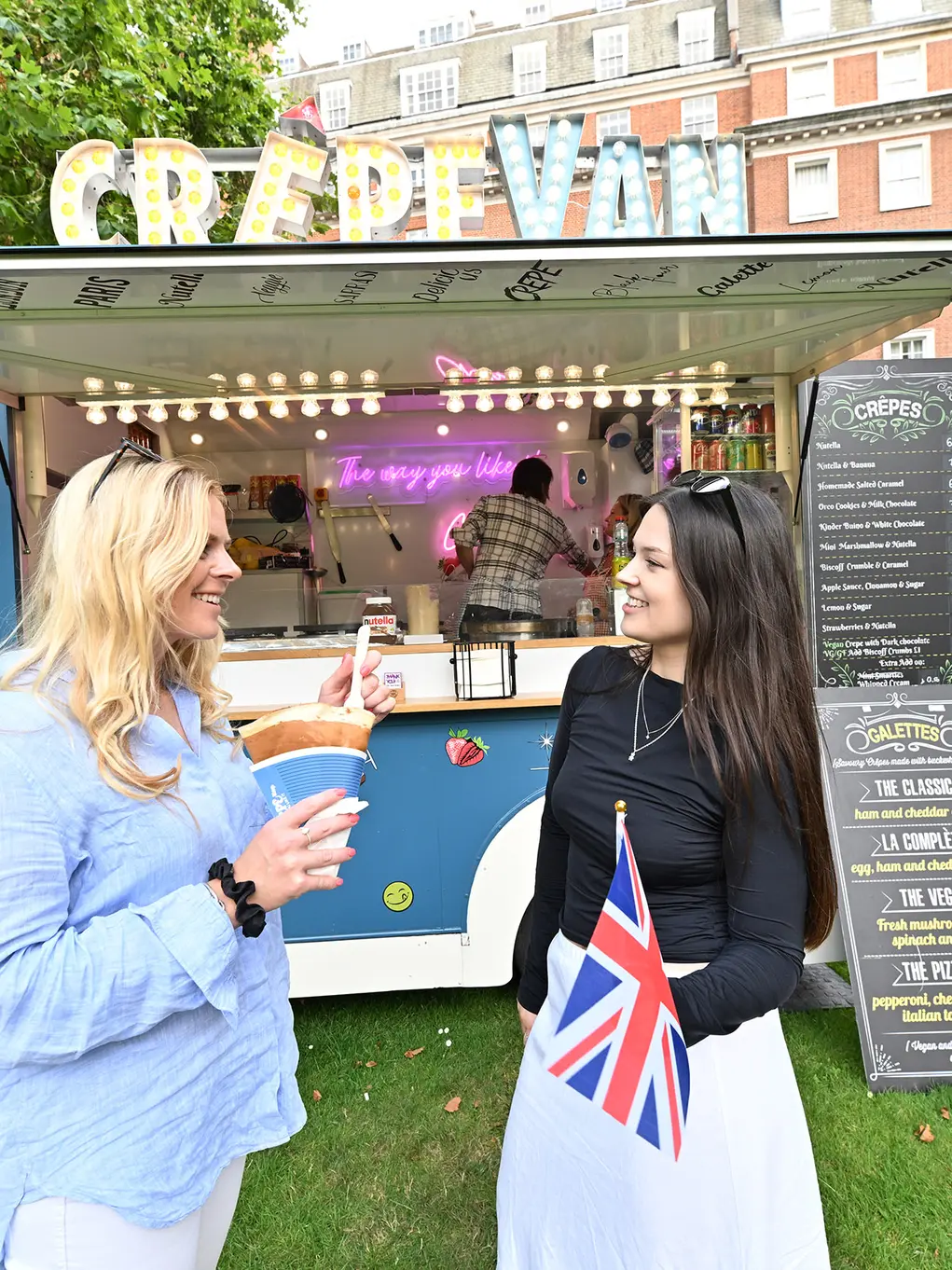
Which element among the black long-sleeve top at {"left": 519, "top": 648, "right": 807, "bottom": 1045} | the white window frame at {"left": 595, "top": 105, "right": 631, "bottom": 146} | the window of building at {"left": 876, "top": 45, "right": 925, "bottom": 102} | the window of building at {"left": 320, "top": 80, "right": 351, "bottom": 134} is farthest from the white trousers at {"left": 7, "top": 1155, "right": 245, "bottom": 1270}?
the window of building at {"left": 320, "top": 80, "right": 351, "bottom": 134}

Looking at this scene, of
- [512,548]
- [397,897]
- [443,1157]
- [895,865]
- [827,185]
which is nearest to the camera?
[443,1157]

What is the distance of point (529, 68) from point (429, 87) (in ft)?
11.6

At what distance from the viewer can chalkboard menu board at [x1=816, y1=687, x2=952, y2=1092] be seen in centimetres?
280

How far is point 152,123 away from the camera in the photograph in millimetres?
6949

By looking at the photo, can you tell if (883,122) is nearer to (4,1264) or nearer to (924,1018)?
(924,1018)

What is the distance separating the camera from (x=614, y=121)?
20.9 m

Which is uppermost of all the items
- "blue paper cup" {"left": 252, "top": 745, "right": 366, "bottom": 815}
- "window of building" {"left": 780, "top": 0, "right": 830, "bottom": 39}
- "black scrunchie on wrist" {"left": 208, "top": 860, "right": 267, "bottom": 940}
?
"window of building" {"left": 780, "top": 0, "right": 830, "bottom": 39}

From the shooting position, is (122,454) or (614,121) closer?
(122,454)

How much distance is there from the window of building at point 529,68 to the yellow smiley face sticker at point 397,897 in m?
26.6

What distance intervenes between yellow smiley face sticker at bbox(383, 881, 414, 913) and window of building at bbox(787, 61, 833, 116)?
21791mm

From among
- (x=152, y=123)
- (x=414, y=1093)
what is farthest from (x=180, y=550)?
(x=152, y=123)

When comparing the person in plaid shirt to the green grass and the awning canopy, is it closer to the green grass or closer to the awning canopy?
the awning canopy

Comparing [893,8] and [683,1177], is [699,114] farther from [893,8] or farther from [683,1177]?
[683,1177]

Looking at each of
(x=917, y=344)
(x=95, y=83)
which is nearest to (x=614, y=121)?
(x=917, y=344)
